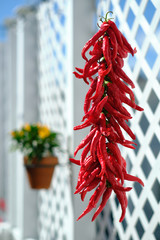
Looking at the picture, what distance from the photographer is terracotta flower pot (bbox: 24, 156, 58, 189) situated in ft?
6.23

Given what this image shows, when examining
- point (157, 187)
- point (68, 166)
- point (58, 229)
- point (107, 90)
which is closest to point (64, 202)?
point (58, 229)

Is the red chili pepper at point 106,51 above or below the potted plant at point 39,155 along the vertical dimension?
above

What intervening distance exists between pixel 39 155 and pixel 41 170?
0.28 ft

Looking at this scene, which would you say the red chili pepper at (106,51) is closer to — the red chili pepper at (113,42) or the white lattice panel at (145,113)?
the red chili pepper at (113,42)

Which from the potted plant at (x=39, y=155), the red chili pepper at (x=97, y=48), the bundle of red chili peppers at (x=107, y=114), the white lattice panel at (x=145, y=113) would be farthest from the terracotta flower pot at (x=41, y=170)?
the red chili pepper at (x=97, y=48)

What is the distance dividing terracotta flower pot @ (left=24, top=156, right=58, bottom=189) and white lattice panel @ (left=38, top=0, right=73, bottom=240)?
9cm

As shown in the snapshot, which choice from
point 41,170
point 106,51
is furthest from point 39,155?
point 106,51

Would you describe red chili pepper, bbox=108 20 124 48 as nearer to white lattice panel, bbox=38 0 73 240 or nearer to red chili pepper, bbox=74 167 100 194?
red chili pepper, bbox=74 167 100 194

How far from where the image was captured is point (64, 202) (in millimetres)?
2168

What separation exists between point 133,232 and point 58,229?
3.11ft

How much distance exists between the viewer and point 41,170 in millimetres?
1903

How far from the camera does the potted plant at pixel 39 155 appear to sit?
1905mm

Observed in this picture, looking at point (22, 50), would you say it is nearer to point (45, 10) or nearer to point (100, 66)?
point (45, 10)

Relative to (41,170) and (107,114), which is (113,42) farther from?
(41,170)
